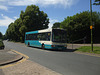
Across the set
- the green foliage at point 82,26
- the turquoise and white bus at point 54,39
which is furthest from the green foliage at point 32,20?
the turquoise and white bus at point 54,39

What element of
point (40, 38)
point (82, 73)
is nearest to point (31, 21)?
point (40, 38)

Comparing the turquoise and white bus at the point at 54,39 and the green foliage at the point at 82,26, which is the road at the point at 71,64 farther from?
the green foliage at the point at 82,26

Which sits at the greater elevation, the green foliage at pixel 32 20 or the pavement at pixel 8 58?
the green foliage at pixel 32 20

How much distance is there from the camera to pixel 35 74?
17.2 feet

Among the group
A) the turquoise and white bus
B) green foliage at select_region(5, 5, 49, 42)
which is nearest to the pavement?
the turquoise and white bus

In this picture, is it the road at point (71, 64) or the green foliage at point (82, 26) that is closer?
the road at point (71, 64)

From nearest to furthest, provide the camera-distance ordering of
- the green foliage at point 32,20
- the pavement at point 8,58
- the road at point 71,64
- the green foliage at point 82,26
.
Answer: the road at point 71,64
the pavement at point 8,58
the green foliage at point 82,26
the green foliage at point 32,20

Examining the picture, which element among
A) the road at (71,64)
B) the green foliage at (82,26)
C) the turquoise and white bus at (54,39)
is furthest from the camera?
the green foliage at (82,26)

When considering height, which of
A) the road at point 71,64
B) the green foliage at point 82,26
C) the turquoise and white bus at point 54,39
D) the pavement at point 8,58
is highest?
the green foliage at point 82,26

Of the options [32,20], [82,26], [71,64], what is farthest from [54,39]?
[32,20]

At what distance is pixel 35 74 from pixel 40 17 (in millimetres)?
37985

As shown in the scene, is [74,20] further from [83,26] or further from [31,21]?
[31,21]

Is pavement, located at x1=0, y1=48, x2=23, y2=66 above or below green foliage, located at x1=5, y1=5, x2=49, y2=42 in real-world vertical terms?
below

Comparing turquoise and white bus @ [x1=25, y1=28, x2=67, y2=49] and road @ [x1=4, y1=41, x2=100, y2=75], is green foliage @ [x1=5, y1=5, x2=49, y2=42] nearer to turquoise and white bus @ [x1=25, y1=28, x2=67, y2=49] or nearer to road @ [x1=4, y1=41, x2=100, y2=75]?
turquoise and white bus @ [x1=25, y1=28, x2=67, y2=49]
